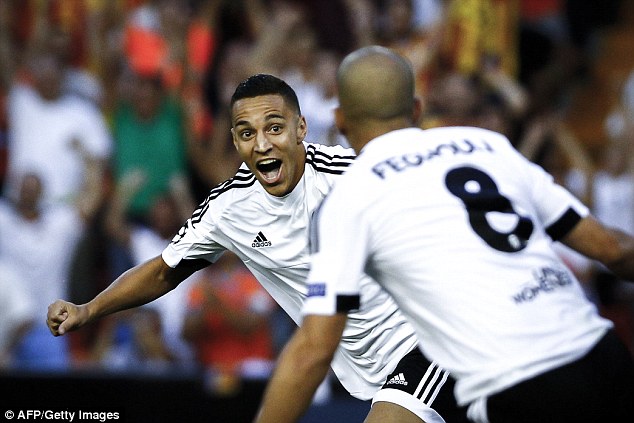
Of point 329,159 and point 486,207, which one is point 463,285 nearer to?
point 486,207

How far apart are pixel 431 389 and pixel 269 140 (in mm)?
1436

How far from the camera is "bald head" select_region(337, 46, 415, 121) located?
3.91 meters

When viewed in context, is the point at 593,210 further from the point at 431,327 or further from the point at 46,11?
the point at 431,327

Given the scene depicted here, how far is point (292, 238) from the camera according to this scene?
5.45 meters

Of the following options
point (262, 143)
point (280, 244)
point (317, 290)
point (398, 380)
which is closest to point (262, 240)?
point (280, 244)

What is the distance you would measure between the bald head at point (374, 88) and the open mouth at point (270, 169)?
136 cm

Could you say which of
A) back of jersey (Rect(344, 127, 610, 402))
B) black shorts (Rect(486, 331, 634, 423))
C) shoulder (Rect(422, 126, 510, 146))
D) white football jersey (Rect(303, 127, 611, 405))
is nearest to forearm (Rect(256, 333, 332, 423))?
white football jersey (Rect(303, 127, 611, 405))

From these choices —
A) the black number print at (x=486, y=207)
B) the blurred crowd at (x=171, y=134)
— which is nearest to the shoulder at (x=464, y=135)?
the black number print at (x=486, y=207)

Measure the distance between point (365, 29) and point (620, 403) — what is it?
8144 millimetres

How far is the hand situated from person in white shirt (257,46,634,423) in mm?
1817

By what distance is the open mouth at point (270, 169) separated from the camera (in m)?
5.32

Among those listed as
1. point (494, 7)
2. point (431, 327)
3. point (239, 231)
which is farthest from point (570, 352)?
point (494, 7)

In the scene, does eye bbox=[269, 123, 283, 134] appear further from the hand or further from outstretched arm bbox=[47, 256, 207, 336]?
the hand

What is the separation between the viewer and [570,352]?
3654mm
